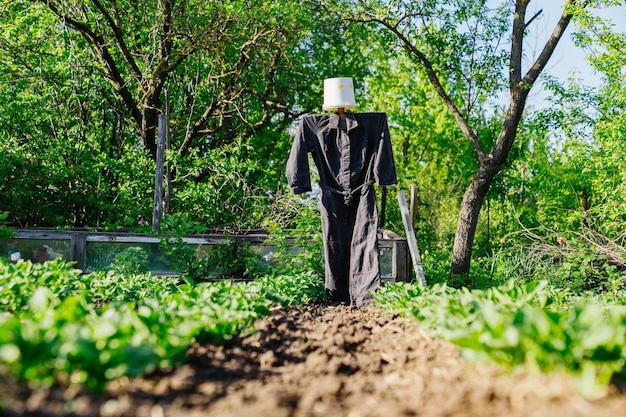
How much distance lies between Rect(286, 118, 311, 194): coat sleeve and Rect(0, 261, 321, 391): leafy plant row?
7.32ft

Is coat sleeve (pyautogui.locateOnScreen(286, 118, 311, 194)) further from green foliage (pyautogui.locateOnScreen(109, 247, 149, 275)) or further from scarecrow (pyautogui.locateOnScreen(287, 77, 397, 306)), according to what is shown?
green foliage (pyautogui.locateOnScreen(109, 247, 149, 275))

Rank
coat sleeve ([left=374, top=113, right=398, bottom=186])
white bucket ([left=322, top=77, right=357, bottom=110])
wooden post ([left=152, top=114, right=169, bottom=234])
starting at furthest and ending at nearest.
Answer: wooden post ([left=152, top=114, right=169, bottom=234])
white bucket ([left=322, top=77, right=357, bottom=110])
coat sleeve ([left=374, top=113, right=398, bottom=186])

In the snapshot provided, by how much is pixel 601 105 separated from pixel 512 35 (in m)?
1.96

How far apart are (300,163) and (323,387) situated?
4587 millimetres

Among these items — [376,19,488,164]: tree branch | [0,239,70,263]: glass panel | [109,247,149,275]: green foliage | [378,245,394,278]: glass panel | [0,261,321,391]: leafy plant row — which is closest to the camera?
[0,261,321,391]: leafy plant row

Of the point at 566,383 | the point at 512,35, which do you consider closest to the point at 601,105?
the point at 512,35

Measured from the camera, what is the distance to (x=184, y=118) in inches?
507

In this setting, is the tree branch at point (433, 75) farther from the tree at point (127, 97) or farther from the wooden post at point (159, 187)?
the wooden post at point (159, 187)

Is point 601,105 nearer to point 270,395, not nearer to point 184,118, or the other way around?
point 184,118

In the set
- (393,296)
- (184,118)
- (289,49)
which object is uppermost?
(289,49)

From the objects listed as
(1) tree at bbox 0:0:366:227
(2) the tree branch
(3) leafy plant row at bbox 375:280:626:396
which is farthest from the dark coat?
(2) the tree branch

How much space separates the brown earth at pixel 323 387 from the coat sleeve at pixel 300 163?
10.4 ft

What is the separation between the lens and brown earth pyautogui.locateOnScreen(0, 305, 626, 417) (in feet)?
7.79

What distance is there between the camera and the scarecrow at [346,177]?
7.16 meters
